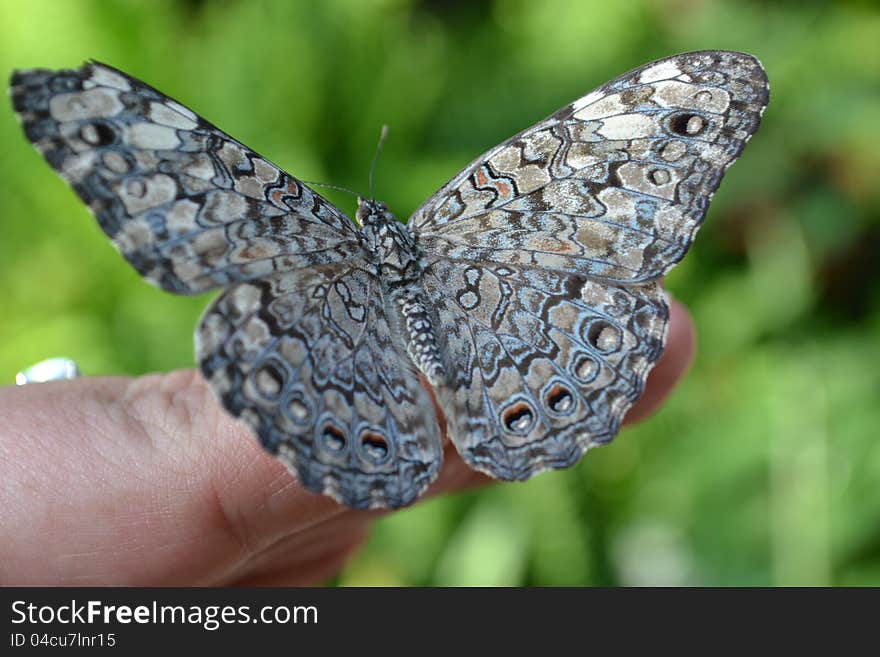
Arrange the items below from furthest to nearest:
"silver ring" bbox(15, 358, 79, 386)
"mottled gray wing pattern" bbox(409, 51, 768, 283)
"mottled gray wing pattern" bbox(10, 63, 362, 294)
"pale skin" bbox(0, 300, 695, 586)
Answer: "silver ring" bbox(15, 358, 79, 386) < "mottled gray wing pattern" bbox(409, 51, 768, 283) < "pale skin" bbox(0, 300, 695, 586) < "mottled gray wing pattern" bbox(10, 63, 362, 294)

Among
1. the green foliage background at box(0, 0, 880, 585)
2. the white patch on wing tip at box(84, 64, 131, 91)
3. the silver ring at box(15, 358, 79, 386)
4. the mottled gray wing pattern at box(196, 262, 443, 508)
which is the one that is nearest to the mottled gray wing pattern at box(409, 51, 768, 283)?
the mottled gray wing pattern at box(196, 262, 443, 508)

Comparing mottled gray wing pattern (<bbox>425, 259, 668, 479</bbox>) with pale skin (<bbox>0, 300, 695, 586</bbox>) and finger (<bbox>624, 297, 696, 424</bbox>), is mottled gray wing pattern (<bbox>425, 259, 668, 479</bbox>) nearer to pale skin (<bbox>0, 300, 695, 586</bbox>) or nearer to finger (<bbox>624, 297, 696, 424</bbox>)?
pale skin (<bbox>0, 300, 695, 586</bbox>)

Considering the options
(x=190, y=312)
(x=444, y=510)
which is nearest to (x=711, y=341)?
(x=444, y=510)

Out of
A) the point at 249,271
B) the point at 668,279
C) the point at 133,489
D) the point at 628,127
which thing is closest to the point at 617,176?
the point at 628,127

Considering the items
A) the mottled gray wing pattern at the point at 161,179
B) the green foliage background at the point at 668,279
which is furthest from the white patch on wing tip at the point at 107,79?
the green foliage background at the point at 668,279

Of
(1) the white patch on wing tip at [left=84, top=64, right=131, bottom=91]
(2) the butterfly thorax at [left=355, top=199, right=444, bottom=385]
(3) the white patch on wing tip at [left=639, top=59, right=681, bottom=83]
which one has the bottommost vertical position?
(2) the butterfly thorax at [left=355, top=199, right=444, bottom=385]

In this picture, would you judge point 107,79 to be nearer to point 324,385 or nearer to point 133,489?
point 324,385

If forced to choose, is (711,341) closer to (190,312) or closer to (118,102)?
(190,312)

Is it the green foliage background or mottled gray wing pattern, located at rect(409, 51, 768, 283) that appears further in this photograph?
the green foliage background
